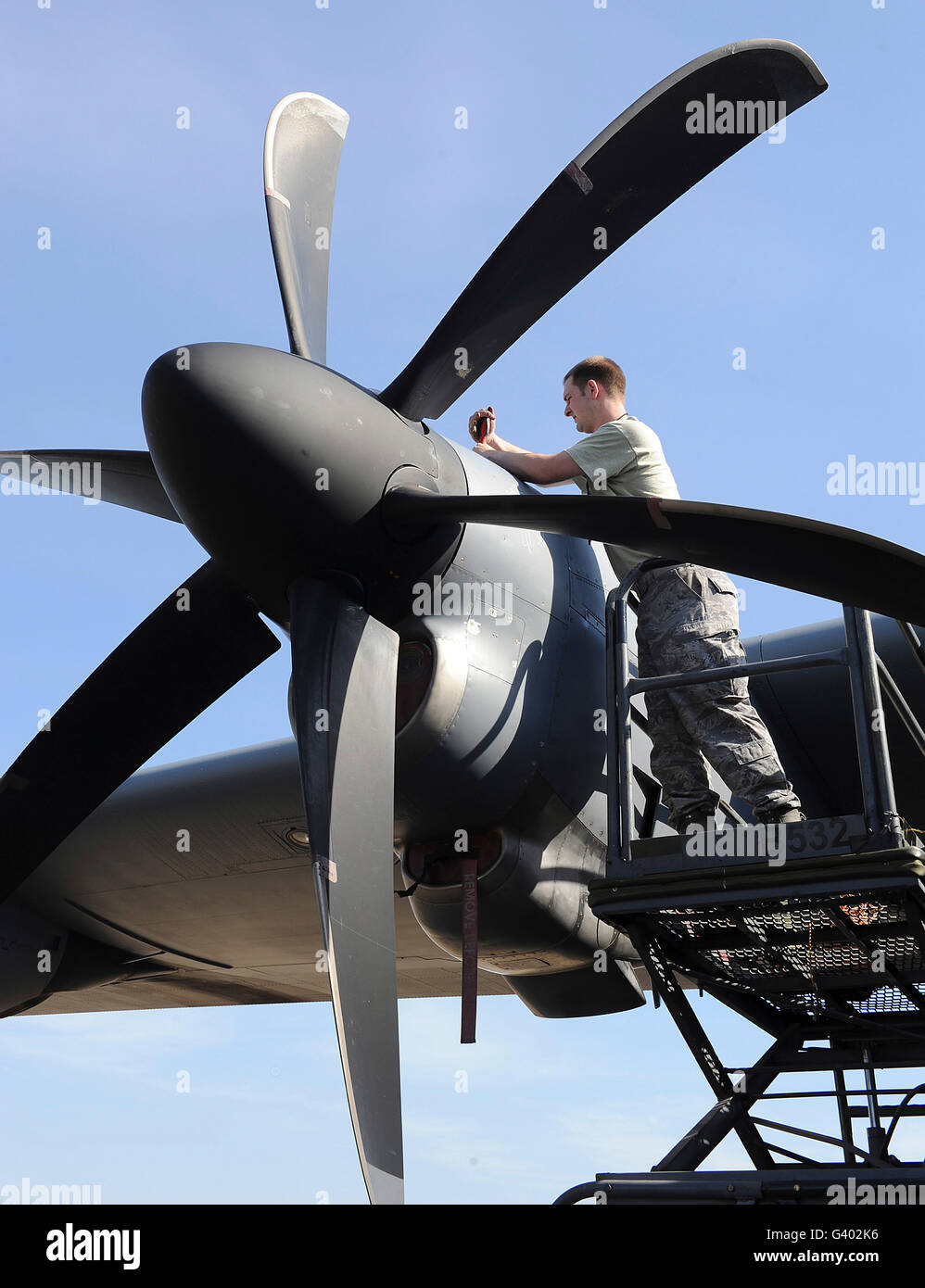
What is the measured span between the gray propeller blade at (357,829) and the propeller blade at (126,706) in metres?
0.82

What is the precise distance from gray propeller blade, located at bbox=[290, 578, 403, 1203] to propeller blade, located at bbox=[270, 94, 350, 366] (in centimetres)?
159

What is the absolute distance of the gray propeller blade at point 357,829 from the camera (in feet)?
15.3

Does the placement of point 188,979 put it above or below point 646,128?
below

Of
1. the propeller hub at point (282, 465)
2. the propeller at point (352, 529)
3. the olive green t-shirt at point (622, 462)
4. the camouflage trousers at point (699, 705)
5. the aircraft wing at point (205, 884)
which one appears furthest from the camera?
the aircraft wing at point (205, 884)

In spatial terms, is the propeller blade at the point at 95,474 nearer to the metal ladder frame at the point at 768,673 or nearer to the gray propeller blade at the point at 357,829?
the gray propeller blade at the point at 357,829

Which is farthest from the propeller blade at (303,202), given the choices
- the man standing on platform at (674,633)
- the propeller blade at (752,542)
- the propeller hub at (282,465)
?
the propeller blade at (752,542)

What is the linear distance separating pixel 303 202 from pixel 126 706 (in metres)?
2.94

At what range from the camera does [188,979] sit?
38.6 feet

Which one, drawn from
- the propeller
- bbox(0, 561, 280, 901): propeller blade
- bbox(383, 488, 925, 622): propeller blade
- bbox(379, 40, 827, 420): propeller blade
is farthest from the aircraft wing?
bbox(383, 488, 925, 622): propeller blade

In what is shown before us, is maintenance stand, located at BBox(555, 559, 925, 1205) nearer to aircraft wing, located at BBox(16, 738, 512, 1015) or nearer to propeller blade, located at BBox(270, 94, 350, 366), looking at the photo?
propeller blade, located at BBox(270, 94, 350, 366)

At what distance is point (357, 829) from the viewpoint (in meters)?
5.26

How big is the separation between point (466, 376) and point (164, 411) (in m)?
1.61
